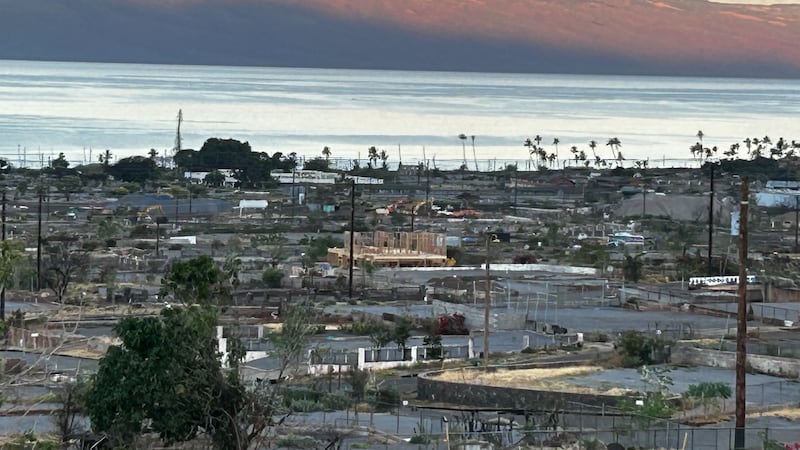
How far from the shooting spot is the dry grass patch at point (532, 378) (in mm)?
24109

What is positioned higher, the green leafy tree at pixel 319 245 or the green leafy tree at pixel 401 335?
the green leafy tree at pixel 319 245

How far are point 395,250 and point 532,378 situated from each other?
21.4 meters

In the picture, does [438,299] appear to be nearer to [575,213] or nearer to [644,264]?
[644,264]

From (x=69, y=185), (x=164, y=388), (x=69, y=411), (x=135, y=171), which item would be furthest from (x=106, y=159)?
(x=164, y=388)

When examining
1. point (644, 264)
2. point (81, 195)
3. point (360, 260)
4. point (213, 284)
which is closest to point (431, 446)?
point (213, 284)

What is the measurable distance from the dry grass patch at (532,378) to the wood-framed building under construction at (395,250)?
1740 cm

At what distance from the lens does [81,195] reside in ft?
232

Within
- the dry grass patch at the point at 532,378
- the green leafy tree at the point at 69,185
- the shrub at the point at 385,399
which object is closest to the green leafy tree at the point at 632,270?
the dry grass patch at the point at 532,378

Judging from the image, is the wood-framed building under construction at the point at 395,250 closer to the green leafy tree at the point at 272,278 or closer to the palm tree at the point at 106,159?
the green leafy tree at the point at 272,278

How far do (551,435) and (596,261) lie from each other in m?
27.6

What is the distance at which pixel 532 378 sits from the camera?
25281 millimetres

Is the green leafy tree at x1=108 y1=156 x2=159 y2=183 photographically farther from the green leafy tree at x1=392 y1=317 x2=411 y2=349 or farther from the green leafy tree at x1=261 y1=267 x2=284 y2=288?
the green leafy tree at x1=392 y1=317 x2=411 y2=349

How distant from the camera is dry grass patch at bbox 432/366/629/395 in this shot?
79.1 ft

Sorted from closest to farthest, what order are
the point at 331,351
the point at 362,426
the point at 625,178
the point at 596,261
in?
the point at 362,426 → the point at 331,351 → the point at 596,261 → the point at 625,178
